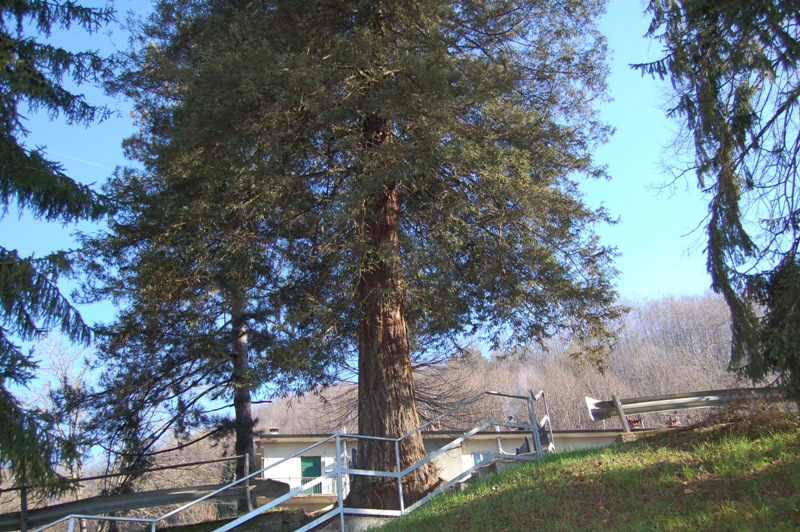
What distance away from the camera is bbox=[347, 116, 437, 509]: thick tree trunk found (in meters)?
8.48

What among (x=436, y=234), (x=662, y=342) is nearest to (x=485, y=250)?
(x=436, y=234)

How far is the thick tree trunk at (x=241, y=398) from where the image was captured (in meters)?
11.3

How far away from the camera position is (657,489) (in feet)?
19.8

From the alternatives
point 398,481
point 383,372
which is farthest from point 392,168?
point 398,481

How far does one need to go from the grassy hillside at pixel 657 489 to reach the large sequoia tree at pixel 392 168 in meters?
1.87

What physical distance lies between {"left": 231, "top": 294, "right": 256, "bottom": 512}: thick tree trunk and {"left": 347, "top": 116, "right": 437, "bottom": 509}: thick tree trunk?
8.38 feet

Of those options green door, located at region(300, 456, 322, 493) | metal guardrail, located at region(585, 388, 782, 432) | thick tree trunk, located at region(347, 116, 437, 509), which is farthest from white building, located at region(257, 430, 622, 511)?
thick tree trunk, located at region(347, 116, 437, 509)

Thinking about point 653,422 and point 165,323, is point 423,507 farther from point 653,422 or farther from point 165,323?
point 653,422

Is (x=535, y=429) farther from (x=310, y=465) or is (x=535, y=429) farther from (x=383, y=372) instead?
(x=310, y=465)

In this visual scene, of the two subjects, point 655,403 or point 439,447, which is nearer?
point 655,403

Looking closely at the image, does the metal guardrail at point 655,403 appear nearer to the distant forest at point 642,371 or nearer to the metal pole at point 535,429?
the metal pole at point 535,429

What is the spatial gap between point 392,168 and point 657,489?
5172 mm

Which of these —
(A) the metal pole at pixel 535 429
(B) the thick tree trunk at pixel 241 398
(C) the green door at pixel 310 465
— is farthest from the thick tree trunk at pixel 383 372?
(C) the green door at pixel 310 465

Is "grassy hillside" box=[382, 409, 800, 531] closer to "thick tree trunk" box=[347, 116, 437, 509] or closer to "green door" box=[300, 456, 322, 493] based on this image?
"thick tree trunk" box=[347, 116, 437, 509]
